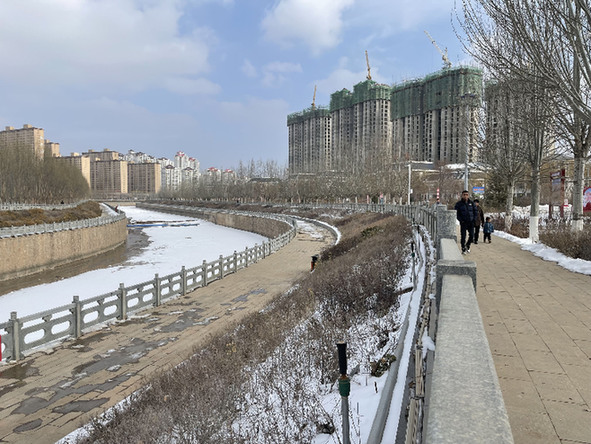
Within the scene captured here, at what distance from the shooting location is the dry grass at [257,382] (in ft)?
16.9

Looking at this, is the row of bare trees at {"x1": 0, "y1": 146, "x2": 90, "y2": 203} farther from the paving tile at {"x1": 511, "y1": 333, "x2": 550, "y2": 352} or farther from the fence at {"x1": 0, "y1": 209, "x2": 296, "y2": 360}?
the paving tile at {"x1": 511, "y1": 333, "x2": 550, "y2": 352}

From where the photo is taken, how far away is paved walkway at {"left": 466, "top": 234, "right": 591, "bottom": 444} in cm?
328

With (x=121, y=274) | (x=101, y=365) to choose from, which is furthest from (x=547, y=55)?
(x=121, y=274)

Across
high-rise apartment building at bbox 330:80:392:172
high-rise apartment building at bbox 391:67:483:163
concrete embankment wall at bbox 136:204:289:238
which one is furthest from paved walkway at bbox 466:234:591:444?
high-rise apartment building at bbox 330:80:392:172

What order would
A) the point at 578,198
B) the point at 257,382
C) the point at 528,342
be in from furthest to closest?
the point at 578,198
the point at 257,382
the point at 528,342

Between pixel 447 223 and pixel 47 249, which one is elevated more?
pixel 447 223

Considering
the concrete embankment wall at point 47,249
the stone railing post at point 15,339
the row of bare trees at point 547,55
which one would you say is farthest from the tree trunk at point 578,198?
the concrete embankment wall at point 47,249

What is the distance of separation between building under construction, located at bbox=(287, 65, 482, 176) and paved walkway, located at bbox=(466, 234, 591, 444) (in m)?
32.1

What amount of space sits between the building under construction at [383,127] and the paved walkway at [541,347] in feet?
105

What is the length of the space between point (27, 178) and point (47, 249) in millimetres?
28181

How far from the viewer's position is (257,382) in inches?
257

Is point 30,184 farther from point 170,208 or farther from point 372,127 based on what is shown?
point 372,127

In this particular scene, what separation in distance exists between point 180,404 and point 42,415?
3.27 meters

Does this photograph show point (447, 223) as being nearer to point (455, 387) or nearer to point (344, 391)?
point (344, 391)
